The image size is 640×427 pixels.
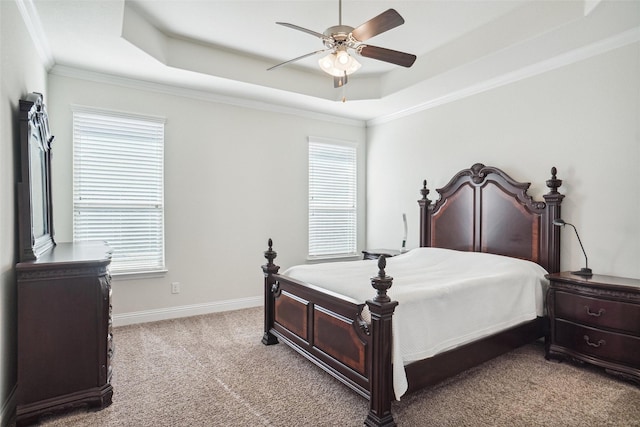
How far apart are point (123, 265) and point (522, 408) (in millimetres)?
3885

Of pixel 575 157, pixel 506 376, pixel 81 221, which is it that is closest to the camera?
pixel 506 376

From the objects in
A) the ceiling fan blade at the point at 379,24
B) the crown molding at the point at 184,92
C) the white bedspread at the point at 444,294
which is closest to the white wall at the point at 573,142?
the white bedspread at the point at 444,294

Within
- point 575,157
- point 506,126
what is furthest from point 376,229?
point 575,157

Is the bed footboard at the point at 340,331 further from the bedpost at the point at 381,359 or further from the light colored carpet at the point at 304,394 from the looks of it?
the light colored carpet at the point at 304,394

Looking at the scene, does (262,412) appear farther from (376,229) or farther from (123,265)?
(376,229)

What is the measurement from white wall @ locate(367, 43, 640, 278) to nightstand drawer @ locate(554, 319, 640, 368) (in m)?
0.62

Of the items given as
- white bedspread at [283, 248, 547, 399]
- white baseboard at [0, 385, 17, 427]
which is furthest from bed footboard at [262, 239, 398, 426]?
white baseboard at [0, 385, 17, 427]

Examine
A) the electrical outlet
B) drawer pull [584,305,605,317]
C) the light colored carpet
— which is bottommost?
Answer: the light colored carpet

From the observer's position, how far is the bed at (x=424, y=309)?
6.65ft

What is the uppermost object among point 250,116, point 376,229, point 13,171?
point 250,116

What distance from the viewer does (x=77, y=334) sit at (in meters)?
2.18

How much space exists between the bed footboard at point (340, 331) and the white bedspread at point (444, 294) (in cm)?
10

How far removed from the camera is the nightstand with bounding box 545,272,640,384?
2535 millimetres

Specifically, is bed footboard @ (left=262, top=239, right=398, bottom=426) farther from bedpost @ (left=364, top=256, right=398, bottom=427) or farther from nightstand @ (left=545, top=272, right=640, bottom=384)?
nightstand @ (left=545, top=272, right=640, bottom=384)
